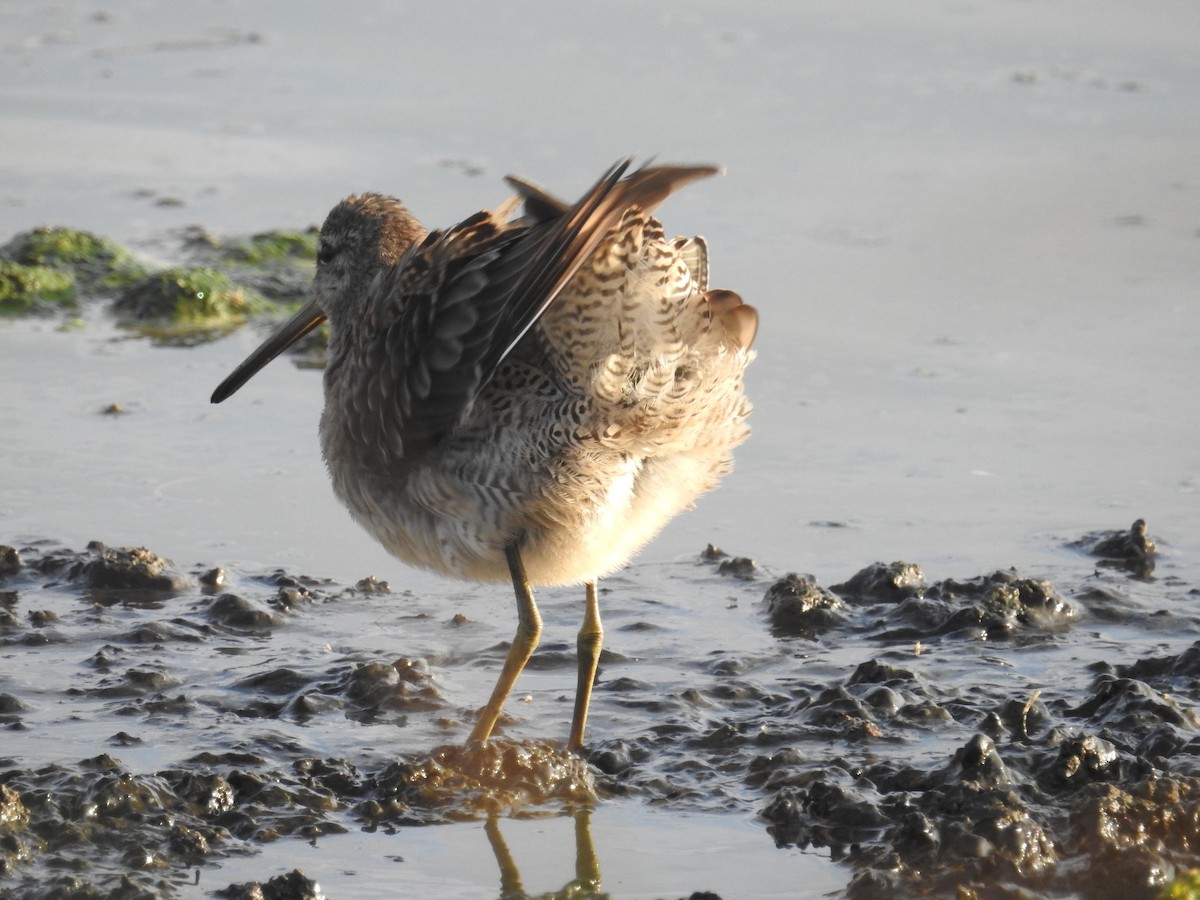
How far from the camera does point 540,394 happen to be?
13.8 feet

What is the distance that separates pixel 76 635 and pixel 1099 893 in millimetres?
2798

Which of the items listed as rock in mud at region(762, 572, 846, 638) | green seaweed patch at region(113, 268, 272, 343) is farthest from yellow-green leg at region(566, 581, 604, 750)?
green seaweed patch at region(113, 268, 272, 343)

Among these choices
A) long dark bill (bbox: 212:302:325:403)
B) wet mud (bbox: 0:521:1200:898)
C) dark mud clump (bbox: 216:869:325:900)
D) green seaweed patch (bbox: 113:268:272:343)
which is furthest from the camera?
green seaweed patch (bbox: 113:268:272:343)

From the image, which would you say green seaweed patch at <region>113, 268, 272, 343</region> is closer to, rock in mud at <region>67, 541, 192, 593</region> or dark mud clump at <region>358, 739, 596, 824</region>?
rock in mud at <region>67, 541, 192, 593</region>

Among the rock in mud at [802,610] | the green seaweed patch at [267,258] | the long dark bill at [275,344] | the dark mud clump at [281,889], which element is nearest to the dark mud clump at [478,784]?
the dark mud clump at [281,889]

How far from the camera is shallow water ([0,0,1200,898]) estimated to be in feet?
13.9

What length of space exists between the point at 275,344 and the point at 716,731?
1844 millimetres

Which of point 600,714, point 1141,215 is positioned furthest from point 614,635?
point 1141,215

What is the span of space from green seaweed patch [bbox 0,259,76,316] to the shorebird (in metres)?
3.10

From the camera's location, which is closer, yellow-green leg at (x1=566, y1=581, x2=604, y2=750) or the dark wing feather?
the dark wing feather

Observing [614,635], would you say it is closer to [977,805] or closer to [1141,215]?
[977,805]

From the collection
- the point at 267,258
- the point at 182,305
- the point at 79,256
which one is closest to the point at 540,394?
the point at 182,305

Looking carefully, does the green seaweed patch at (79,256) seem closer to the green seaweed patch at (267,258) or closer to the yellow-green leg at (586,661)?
the green seaweed patch at (267,258)

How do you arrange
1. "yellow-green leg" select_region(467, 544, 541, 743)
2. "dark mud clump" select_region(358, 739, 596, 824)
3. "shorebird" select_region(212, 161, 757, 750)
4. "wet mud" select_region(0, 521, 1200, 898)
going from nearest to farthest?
"wet mud" select_region(0, 521, 1200, 898) → "shorebird" select_region(212, 161, 757, 750) → "dark mud clump" select_region(358, 739, 596, 824) → "yellow-green leg" select_region(467, 544, 541, 743)
